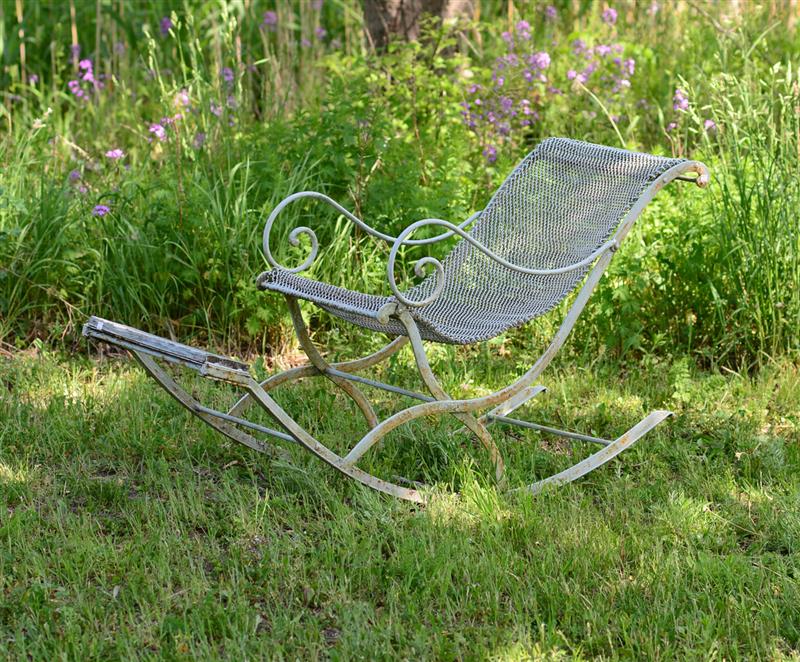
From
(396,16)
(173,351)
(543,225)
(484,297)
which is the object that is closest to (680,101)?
(543,225)

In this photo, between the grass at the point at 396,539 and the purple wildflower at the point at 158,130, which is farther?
the purple wildflower at the point at 158,130

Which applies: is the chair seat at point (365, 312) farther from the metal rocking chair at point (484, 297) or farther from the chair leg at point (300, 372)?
the chair leg at point (300, 372)

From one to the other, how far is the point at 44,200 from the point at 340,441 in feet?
5.94

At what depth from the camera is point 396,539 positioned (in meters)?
2.94

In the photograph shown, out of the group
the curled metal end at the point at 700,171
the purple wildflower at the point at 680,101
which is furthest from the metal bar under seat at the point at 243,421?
the purple wildflower at the point at 680,101

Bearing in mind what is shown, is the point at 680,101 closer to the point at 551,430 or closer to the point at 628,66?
the point at 628,66

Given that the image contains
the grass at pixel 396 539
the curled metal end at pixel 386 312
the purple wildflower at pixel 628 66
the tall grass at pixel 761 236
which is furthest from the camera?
the purple wildflower at pixel 628 66

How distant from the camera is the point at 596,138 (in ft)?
17.2

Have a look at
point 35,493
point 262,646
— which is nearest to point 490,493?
point 262,646

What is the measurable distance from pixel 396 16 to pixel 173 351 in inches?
133

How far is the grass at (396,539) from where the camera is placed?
2.52 metres

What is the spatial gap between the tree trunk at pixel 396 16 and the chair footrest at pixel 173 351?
3.19 meters

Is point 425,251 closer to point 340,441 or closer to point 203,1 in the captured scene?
point 340,441

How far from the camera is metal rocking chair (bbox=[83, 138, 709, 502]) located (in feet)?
9.93
